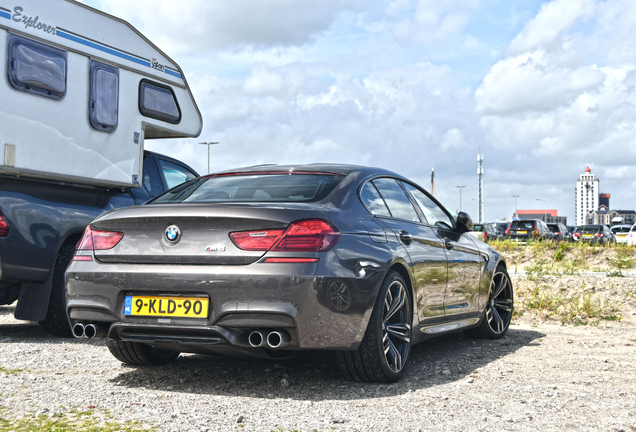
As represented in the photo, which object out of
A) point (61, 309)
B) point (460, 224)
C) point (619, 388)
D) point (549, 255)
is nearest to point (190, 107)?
point (61, 309)

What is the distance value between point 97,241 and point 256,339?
125cm

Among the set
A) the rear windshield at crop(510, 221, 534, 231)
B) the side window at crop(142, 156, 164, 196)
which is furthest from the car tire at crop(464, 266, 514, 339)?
the rear windshield at crop(510, 221, 534, 231)

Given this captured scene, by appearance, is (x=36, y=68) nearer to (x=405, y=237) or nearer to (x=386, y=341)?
(x=405, y=237)

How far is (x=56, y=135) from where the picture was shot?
23.1ft

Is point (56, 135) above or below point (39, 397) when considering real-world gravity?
above

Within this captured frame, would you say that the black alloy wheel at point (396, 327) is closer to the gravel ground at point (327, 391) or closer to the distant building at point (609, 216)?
the gravel ground at point (327, 391)

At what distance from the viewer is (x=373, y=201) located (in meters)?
5.00

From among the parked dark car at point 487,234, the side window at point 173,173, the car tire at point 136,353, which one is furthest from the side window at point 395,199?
the parked dark car at point 487,234

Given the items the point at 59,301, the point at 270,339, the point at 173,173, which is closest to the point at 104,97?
the point at 173,173

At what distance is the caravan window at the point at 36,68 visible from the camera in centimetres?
659

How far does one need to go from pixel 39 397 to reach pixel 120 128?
4178 mm

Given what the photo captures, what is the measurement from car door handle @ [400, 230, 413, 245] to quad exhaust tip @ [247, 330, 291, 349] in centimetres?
130

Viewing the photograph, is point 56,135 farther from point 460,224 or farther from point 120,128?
point 460,224

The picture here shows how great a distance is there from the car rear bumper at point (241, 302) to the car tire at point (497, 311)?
282 centimetres
